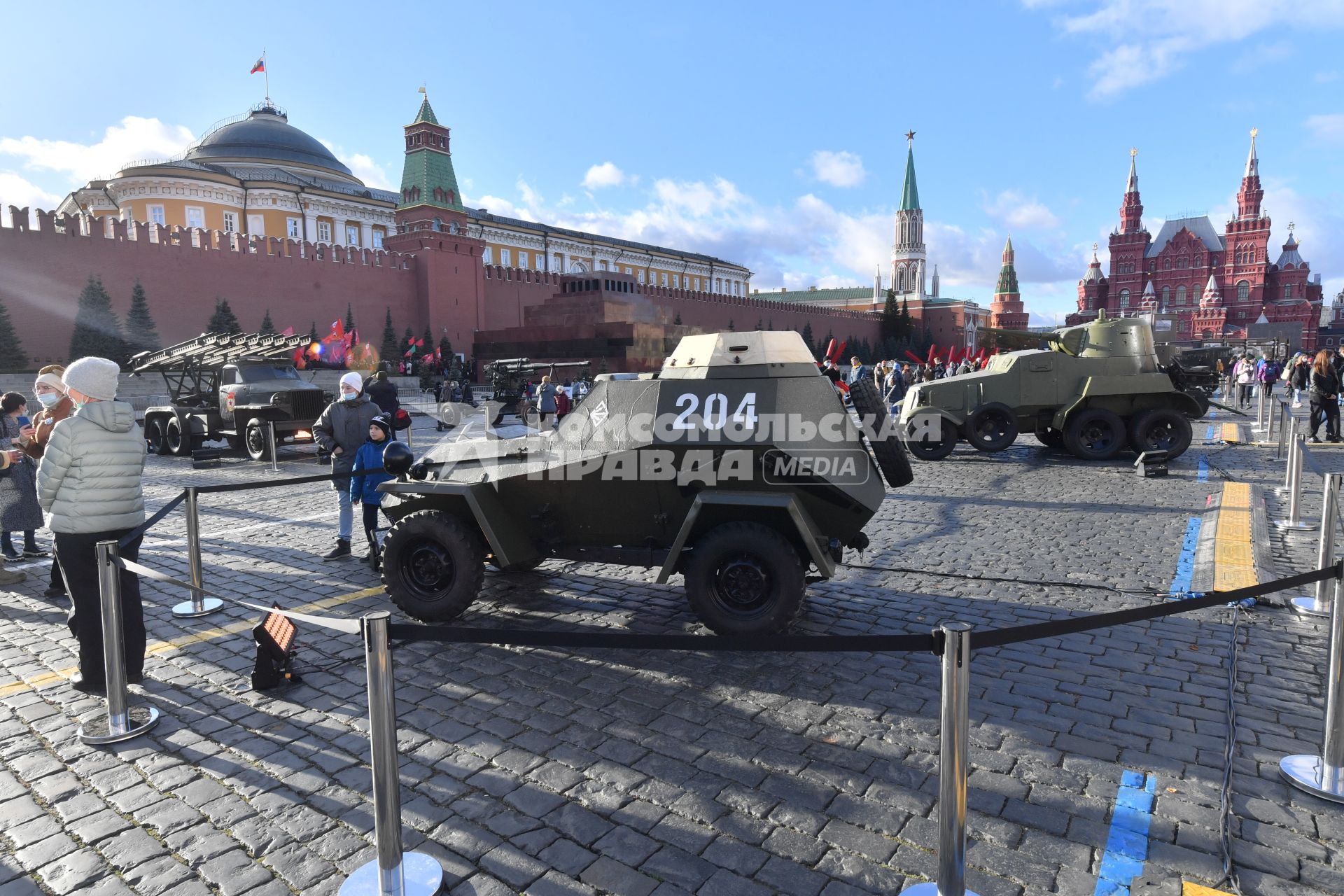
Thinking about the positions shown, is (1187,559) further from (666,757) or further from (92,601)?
(92,601)

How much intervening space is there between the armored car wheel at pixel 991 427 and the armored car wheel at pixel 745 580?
10.0m

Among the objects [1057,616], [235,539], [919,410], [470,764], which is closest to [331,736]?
[470,764]

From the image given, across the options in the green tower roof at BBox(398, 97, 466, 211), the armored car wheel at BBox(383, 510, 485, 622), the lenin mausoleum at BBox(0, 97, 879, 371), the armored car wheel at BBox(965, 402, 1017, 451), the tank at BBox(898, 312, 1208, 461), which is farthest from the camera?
the green tower roof at BBox(398, 97, 466, 211)

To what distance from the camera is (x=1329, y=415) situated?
15.0 m

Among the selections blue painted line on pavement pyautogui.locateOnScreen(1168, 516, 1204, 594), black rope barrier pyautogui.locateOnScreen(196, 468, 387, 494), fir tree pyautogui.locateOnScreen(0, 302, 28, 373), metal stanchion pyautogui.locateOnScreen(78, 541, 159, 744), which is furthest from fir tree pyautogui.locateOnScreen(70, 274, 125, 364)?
blue painted line on pavement pyautogui.locateOnScreen(1168, 516, 1204, 594)

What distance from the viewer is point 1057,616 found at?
5.57m

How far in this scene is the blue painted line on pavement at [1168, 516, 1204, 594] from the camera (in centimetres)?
626

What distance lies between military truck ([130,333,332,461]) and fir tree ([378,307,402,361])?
83.1ft

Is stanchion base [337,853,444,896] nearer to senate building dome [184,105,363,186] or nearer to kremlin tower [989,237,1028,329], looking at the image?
senate building dome [184,105,363,186]

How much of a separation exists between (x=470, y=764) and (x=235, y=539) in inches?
240

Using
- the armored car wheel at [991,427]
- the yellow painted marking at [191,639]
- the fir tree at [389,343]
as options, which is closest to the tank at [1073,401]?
the armored car wheel at [991,427]

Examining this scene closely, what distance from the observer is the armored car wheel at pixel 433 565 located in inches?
215

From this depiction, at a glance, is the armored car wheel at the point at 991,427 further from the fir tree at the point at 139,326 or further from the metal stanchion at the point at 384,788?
the fir tree at the point at 139,326

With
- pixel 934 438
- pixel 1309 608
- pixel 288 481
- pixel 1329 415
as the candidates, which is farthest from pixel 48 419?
pixel 1329 415
